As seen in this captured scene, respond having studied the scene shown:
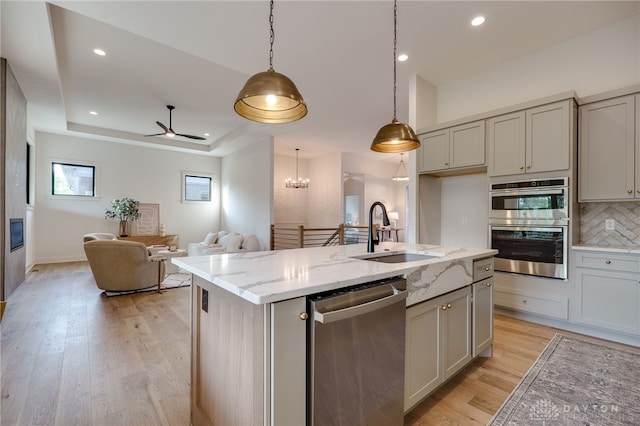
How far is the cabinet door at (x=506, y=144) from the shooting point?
10.7 ft

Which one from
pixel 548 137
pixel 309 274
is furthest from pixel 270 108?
pixel 548 137

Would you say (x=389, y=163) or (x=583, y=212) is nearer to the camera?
(x=583, y=212)

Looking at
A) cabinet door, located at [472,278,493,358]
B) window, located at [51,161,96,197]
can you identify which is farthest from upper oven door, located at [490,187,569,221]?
window, located at [51,161,96,197]

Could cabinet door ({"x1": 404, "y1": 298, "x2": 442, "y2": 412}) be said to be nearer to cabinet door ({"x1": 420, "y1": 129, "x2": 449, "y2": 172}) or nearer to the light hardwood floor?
the light hardwood floor

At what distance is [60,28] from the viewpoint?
10.5 feet

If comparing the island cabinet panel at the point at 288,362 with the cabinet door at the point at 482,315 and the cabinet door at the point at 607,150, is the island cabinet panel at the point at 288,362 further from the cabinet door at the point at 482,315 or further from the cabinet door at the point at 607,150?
the cabinet door at the point at 607,150

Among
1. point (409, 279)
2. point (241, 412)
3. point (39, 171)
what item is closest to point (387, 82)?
point (409, 279)

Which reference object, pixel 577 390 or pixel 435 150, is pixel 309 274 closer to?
pixel 577 390

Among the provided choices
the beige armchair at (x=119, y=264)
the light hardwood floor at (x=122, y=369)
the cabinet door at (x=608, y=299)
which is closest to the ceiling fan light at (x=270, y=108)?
the light hardwood floor at (x=122, y=369)

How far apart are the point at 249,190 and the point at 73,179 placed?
430 centimetres

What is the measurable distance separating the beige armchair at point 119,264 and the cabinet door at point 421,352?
13.8ft

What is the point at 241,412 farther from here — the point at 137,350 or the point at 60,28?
the point at 60,28

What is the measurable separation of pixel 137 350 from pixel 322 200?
701 cm

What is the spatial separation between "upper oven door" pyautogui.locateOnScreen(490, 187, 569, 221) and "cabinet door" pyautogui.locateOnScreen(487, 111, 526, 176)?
0.26 meters
